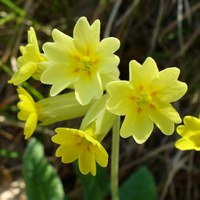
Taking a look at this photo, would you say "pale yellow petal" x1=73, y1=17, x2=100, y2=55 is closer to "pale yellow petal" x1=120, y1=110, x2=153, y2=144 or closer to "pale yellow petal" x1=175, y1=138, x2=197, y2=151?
"pale yellow petal" x1=120, y1=110, x2=153, y2=144

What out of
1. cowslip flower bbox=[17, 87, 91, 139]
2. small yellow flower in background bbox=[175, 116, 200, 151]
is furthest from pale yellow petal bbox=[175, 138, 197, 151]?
cowslip flower bbox=[17, 87, 91, 139]

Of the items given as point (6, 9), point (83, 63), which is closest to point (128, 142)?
point (6, 9)

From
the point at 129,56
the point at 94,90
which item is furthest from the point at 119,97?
the point at 129,56

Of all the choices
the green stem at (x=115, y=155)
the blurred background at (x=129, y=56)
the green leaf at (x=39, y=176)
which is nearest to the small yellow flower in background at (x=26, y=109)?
the green stem at (x=115, y=155)

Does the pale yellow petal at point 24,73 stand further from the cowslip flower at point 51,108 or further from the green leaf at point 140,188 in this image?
the green leaf at point 140,188

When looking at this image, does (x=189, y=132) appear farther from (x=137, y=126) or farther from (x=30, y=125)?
(x=30, y=125)

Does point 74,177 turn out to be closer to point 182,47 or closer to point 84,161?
point 182,47
